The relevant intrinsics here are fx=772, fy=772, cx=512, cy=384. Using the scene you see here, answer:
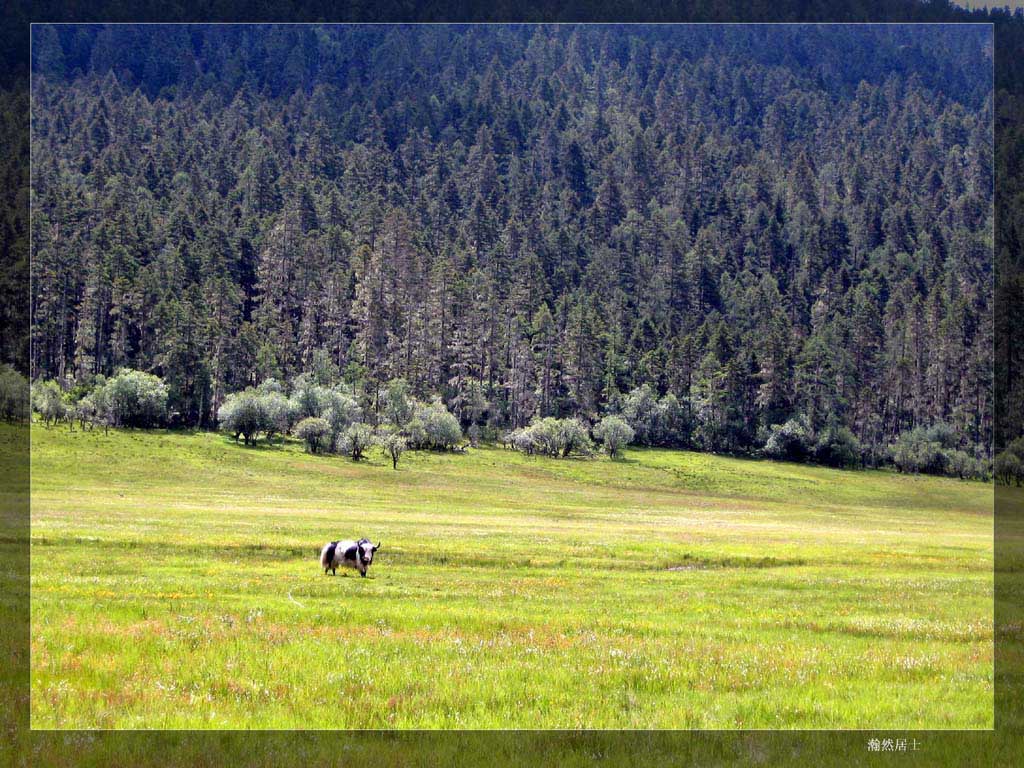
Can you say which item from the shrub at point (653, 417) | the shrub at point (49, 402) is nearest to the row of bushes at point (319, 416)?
the shrub at point (49, 402)

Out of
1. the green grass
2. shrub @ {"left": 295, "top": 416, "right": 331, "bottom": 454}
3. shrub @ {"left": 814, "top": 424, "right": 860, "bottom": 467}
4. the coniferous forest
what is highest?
the coniferous forest

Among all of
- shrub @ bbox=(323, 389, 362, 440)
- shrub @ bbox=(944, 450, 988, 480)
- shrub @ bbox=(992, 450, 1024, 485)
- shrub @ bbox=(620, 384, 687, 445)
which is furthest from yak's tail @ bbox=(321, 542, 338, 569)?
shrub @ bbox=(620, 384, 687, 445)

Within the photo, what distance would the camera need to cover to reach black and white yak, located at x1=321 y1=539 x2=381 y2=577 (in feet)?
64.0

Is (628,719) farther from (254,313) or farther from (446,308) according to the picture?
(254,313)

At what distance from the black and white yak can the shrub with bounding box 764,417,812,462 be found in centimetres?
3094

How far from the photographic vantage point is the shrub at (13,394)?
26406 mm

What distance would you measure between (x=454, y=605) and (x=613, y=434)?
3042 cm

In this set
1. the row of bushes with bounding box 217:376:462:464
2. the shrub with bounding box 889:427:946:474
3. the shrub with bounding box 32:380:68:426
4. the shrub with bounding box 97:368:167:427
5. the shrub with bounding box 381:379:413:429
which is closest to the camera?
the shrub with bounding box 32:380:68:426

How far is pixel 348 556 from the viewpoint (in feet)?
64.3

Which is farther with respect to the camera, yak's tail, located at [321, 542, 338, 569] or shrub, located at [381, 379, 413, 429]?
shrub, located at [381, 379, 413, 429]

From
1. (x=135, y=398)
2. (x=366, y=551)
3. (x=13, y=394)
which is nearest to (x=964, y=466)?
(x=366, y=551)

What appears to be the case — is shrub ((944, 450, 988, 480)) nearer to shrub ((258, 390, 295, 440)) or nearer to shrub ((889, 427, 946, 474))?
shrub ((889, 427, 946, 474))

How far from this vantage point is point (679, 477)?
1831 inches

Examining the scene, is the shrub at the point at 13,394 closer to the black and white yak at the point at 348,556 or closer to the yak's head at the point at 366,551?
the black and white yak at the point at 348,556
